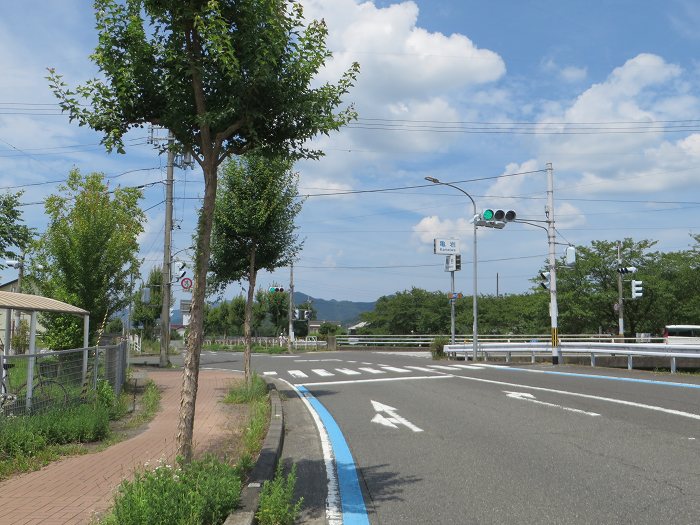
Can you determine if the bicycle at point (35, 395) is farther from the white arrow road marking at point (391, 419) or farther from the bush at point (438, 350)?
the bush at point (438, 350)

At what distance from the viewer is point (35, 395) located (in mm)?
8078

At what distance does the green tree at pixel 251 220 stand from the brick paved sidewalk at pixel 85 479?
5.22 metres

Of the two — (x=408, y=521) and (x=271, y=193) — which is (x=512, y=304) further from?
(x=408, y=521)

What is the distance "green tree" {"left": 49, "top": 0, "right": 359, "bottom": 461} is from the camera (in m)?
5.05

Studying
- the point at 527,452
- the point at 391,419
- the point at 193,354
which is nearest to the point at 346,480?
the point at 193,354

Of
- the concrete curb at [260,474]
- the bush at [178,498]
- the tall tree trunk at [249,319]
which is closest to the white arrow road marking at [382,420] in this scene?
the concrete curb at [260,474]

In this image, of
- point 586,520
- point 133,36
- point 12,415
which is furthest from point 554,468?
point 12,415

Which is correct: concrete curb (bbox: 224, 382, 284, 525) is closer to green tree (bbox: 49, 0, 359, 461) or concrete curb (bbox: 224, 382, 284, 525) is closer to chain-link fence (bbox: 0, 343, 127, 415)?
green tree (bbox: 49, 0, 359, 461)

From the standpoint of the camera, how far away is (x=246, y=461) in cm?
578

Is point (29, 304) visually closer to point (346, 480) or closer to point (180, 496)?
point (346, 480)

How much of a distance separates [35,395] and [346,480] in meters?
4.93

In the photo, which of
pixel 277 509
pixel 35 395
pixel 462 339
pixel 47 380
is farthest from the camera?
pixel 462 339

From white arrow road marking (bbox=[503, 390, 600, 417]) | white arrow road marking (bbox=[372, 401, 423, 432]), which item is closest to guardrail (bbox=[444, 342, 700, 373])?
white arrow road marking (bbox=[503, 390, 600, 417])

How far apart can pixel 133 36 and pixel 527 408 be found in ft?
28.1
